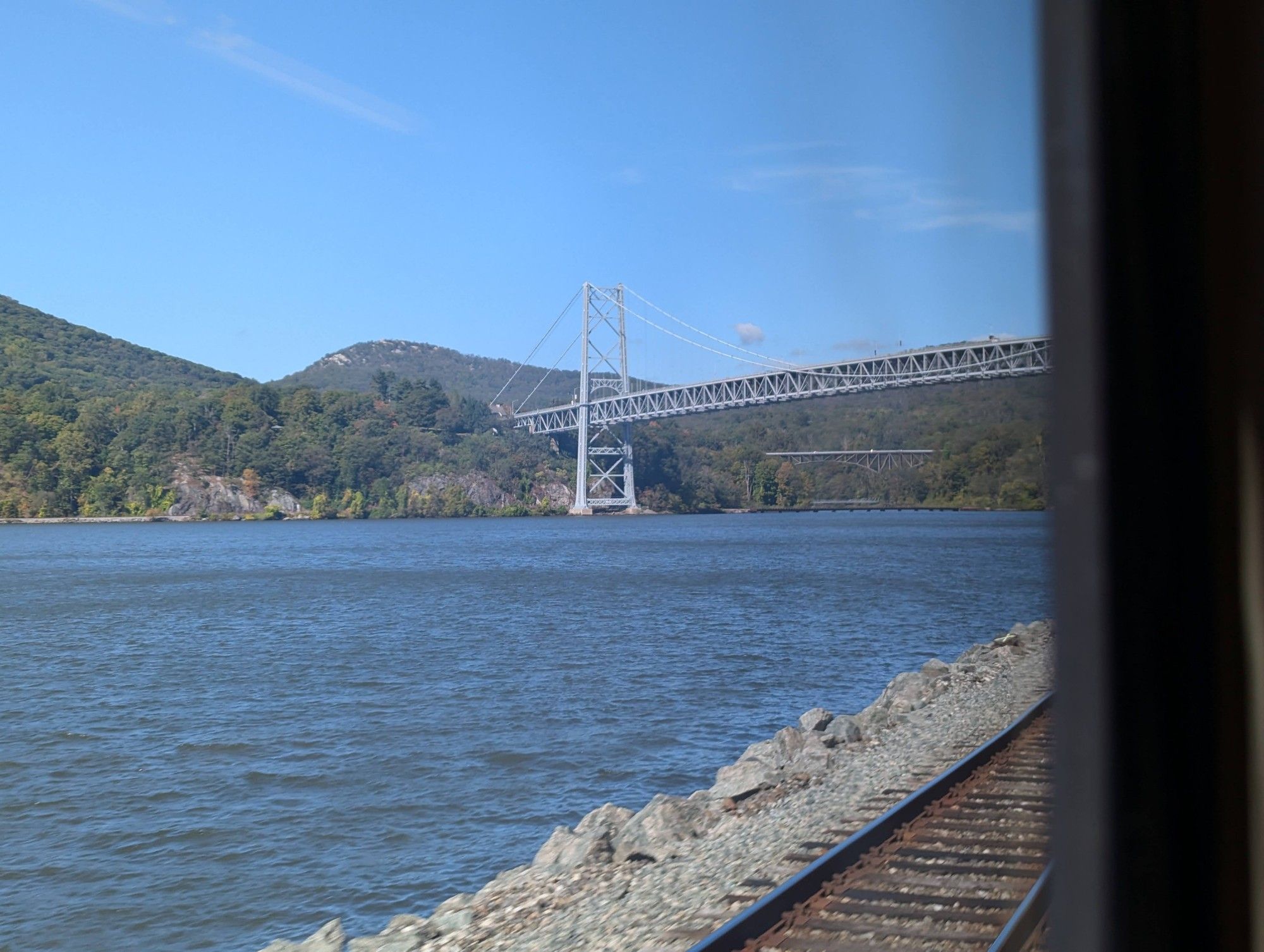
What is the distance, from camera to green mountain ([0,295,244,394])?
268 feet

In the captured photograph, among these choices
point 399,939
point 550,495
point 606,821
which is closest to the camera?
point 399,939

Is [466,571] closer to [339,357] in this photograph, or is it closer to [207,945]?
[207,945]

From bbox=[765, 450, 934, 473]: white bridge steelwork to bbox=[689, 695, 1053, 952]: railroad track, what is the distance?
Answer: 1182 centimetres

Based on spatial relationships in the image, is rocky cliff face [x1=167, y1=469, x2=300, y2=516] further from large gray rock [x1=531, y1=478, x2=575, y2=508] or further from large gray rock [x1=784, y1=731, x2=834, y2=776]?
large gray rock [x1=784, y1=731, x2=834, y2=776]

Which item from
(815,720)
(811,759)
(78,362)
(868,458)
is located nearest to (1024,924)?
(811,759)

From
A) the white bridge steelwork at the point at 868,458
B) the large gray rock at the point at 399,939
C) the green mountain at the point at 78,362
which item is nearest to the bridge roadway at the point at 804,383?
the white bridge steelwork at the point at 868,458

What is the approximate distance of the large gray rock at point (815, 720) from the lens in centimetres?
1040

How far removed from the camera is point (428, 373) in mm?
127750

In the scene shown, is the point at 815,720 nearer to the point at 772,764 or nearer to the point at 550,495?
the point at 772,764

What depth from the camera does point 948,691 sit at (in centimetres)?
1199

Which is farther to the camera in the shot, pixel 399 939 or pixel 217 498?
pixel 217 498

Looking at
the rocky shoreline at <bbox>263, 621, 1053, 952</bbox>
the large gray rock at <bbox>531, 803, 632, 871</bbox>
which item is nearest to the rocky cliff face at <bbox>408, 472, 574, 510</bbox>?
the rocky shoreline at <bbox>263, 621, 1053, 952</bbox>

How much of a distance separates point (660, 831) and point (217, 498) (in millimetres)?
75923

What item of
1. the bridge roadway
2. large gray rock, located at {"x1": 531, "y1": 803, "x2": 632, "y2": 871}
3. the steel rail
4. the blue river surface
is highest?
the bridge roadway
